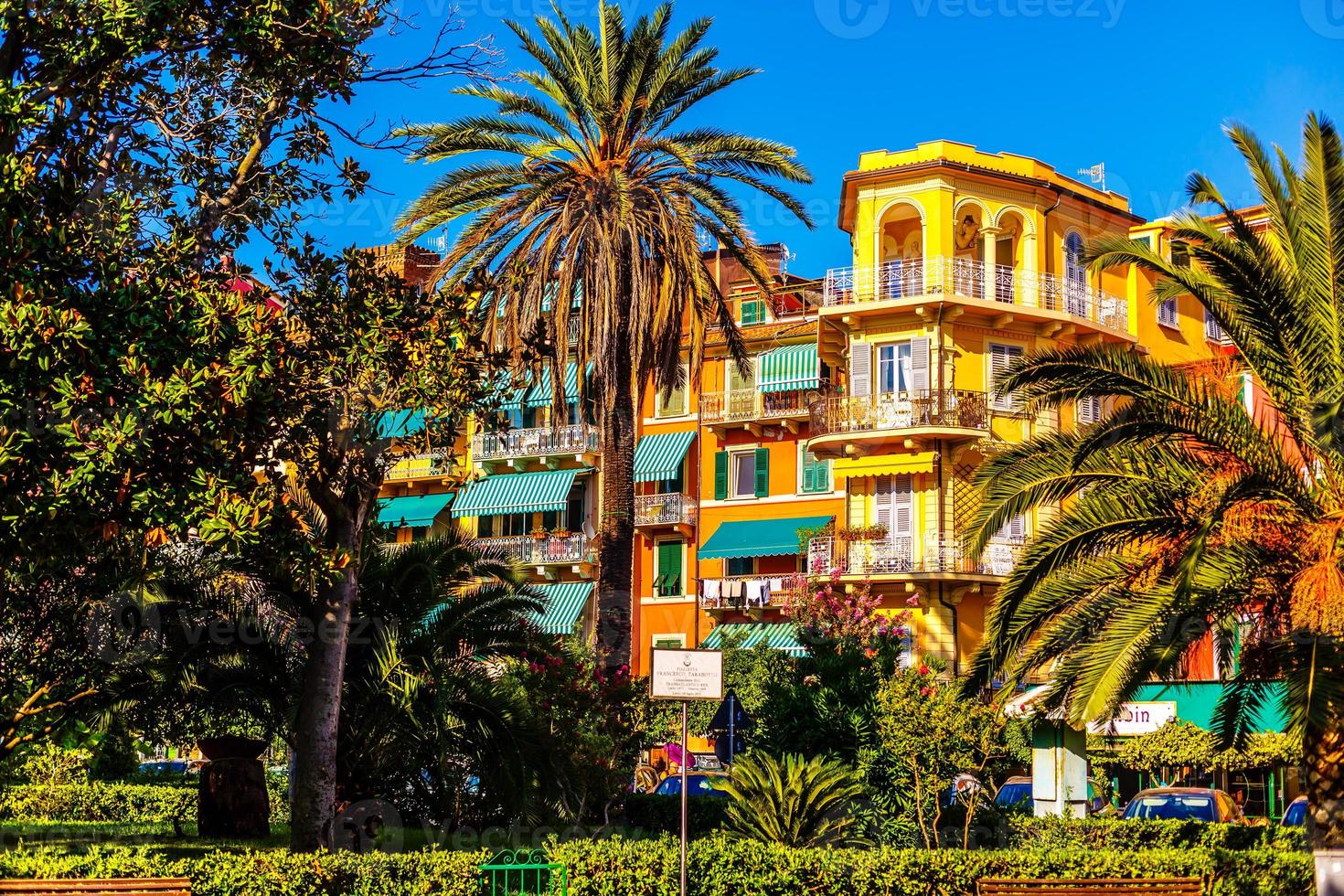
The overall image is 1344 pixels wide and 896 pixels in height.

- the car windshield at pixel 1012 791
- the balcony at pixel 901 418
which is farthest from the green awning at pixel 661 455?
the car windshield at pixel 1012 791

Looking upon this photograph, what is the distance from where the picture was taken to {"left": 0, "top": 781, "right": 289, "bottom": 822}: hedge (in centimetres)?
2653

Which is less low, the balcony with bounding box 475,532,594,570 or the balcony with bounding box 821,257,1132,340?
the balcony with bounding box 821,257,1132,340

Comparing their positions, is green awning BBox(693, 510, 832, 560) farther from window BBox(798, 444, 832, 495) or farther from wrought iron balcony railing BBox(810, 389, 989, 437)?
wrought iron balcony railing BBox(810, 389, 989, 437)

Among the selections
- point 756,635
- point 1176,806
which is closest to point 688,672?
point 1176,806

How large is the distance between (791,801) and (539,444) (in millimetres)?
32415

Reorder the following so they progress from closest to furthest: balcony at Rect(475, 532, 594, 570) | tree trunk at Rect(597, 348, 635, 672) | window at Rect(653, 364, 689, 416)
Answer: tree trunk at Rect(597, 348, 635, 672)
balcony at Rect(475, 532, 594, 570)
window at Rect(653, 364, 689, 416)

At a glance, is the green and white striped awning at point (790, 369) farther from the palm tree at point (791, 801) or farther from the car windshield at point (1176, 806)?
the palm tree at point (791, 801)

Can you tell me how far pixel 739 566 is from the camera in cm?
4638

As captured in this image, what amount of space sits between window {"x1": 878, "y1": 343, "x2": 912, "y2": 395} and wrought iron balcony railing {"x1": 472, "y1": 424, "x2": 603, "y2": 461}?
1034 centimetres

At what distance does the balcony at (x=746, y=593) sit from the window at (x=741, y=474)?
107 inches

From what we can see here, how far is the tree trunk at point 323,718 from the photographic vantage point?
16984 mm

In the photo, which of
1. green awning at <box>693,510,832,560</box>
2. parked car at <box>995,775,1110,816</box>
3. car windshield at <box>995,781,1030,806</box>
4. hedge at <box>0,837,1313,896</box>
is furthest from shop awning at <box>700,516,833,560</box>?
hedge at <box>0,837,1313,896</box>

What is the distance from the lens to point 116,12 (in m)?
12.9

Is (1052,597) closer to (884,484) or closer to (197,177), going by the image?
(197,177)
